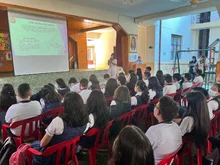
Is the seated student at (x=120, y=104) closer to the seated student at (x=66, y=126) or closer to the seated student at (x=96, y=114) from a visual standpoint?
the seated student at (x=96, y=114)

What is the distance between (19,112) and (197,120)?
6.55 ft

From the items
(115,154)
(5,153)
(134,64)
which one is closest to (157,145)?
(115,154)

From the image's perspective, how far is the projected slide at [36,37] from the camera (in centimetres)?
432

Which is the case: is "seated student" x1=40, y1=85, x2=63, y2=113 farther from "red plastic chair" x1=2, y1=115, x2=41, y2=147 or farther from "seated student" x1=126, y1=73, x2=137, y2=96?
"seated student" x1=126, y1=73, x2=137, y2=96

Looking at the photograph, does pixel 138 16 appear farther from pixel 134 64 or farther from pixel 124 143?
pixel 124 143

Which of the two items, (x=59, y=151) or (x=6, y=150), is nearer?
(x=59, y=151)

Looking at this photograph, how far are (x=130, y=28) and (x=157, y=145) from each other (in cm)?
654

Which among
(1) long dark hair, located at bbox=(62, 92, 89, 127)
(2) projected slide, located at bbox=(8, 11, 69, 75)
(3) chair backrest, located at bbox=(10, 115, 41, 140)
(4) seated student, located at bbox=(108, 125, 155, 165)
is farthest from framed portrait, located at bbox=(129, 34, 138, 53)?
(4) seated student, located at bbox=(108, 125, 155, 165)

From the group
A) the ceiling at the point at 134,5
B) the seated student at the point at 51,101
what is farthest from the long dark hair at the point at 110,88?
the ceiling at the point at 134,5

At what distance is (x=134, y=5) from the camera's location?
216 inches

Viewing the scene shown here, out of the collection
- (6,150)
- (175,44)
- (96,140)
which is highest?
(175,44)

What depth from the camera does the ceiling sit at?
5.08m

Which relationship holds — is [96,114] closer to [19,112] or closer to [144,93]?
[19,112]

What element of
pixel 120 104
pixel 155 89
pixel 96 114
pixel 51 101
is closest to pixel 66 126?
pixel 96 114
